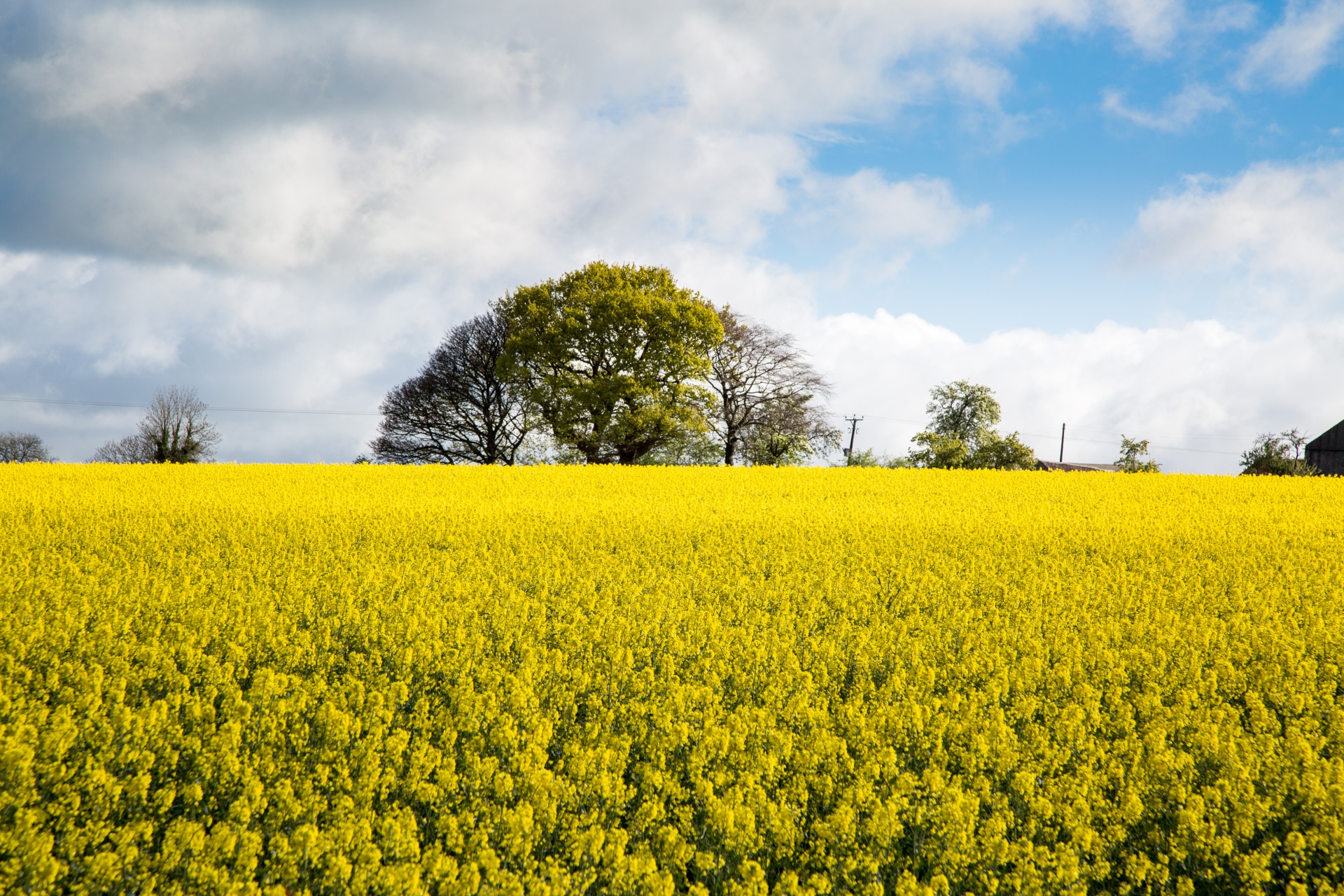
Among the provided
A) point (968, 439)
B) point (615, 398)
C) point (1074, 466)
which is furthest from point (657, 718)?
point (1074, 466)

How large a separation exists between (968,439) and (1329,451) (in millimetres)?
22352

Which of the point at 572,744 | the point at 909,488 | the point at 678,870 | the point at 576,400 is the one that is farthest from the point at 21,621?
the point at 576,400

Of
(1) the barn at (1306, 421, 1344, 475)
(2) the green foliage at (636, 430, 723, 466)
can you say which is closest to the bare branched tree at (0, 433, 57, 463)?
(2) the green foliage at (636, 430, 723, 466)

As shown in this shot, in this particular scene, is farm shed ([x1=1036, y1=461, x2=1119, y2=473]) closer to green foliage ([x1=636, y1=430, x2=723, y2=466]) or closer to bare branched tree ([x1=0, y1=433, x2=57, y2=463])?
green foliage ([x1=636, y1=430, x2=723, y2=466])

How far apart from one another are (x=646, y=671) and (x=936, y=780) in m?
2.61

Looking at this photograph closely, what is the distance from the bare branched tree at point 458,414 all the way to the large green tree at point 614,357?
7257 mm

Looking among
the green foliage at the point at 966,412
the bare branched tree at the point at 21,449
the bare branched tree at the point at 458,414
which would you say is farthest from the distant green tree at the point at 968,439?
the bare branched tree at the point at 21,449

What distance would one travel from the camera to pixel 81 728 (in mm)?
5539

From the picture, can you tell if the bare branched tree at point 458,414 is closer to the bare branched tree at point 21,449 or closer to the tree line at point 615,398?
the tree line at point 615,398

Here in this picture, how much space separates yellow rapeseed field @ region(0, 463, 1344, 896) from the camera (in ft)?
14.2

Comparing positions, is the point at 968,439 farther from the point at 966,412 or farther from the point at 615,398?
the point at 615,398

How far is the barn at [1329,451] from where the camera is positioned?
48.2 metres

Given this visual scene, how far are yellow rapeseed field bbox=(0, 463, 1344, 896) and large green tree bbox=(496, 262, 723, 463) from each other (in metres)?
21.7

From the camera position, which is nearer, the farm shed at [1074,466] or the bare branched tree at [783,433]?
the bare branched tree at [783,433]
